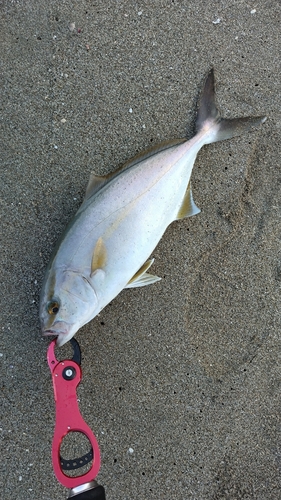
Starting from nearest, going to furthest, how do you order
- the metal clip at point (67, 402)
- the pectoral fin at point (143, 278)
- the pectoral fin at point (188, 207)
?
the metal clip at point (67, 402) < the pectoral fin at point (143, 278) < the pectoral fin at point (188, 207)

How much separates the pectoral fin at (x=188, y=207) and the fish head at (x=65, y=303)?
0.70 metres

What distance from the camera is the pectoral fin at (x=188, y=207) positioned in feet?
7.50

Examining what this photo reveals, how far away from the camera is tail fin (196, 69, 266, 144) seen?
2.33 m

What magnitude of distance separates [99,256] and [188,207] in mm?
644

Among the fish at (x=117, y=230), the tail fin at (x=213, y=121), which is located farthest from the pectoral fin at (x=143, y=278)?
the tail fin at (x=213, y=121)

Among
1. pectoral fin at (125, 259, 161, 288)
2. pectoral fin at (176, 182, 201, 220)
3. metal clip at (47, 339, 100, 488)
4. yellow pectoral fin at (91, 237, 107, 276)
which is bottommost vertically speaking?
metal clip at (47, 339, 100, 488)

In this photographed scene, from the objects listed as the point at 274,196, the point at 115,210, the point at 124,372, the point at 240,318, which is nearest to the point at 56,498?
the point at 124,372

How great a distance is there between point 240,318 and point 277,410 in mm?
598

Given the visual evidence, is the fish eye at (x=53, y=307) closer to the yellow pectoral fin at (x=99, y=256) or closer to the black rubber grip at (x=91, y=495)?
the yellow pectoral fin at (x=99, y=256)

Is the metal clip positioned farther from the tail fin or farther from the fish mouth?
the tail fin

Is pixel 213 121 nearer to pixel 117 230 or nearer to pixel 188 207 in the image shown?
pixel 188 207

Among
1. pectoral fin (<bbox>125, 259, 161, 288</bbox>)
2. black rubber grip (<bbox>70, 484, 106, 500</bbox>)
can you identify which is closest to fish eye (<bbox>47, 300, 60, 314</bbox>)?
pectoral fin (<bbox>125, 259, 161, 288</bbox>)

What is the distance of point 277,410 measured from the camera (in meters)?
2.39

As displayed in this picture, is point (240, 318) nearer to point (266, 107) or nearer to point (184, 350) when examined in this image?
point (184, 350)
